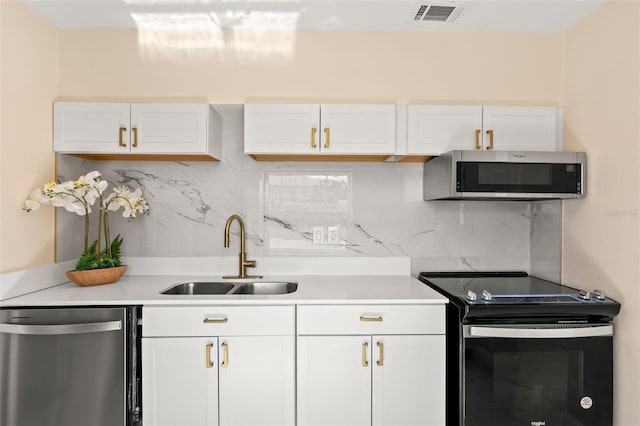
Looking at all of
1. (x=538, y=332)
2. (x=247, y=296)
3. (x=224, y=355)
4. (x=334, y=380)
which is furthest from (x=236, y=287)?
(x=538, y=332)

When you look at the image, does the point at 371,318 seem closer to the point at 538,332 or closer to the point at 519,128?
the point at 538,332

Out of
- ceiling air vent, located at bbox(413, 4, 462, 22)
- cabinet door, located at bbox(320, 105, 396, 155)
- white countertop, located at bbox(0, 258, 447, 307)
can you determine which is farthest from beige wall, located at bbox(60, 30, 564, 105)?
white countertop, located at bbox(0, 258, 447, 307)

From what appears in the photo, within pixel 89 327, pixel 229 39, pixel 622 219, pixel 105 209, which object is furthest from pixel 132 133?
pixel 622 219

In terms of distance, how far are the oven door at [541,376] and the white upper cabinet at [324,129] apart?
108 centimetres

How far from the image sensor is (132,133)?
89.4 inches

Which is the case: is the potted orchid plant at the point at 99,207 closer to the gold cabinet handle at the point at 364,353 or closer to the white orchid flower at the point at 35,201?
the white orchid flower at the point at 35,201

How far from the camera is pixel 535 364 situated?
6.17 feet

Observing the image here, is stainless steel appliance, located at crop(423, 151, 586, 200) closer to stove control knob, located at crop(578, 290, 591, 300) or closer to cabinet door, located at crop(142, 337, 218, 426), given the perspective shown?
stove control knob, located at crop(578, 290, 591, 300)

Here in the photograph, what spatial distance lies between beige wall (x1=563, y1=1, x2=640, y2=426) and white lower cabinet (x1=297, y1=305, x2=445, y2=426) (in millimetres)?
836

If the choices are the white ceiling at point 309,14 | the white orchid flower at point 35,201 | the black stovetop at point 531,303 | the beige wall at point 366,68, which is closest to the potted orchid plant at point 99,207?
the white orchid flower at point 35,201

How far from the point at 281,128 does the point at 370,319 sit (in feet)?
3.63

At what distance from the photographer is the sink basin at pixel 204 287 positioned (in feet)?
7.95

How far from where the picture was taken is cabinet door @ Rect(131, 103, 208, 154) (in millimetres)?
2262

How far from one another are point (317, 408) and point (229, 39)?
2.11 m
